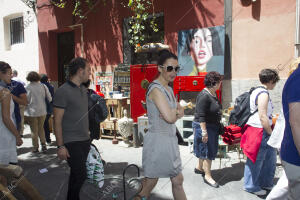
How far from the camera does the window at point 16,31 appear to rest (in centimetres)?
1192

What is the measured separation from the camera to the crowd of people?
1.98 metres

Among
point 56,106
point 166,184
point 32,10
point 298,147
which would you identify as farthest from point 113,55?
point 298,147

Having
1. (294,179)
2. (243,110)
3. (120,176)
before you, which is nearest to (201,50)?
(243,110)

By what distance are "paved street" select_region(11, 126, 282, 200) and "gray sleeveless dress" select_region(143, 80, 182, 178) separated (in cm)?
38

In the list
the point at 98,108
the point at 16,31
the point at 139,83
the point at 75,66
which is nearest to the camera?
the point at 75,66

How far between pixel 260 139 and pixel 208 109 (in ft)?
2.66

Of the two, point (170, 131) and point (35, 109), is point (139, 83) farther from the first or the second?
point (170, 131)

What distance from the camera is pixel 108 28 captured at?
28.9ft

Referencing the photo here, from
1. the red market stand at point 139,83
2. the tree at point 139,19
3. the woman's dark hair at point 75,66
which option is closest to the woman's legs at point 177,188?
the woman's dark hair at point 75,66

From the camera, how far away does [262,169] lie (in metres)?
3.74

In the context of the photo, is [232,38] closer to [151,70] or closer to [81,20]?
[151,70]

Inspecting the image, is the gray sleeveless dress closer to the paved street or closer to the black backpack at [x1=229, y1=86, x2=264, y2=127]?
the paved street

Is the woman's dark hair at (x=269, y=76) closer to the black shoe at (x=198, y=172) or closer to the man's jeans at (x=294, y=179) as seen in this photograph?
the man's jeans at (x=294, y=179)

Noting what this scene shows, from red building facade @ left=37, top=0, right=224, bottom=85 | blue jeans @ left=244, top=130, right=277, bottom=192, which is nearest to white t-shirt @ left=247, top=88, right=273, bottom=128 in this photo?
blue jeans @ left=244, top=130, right=277, bottom=192
